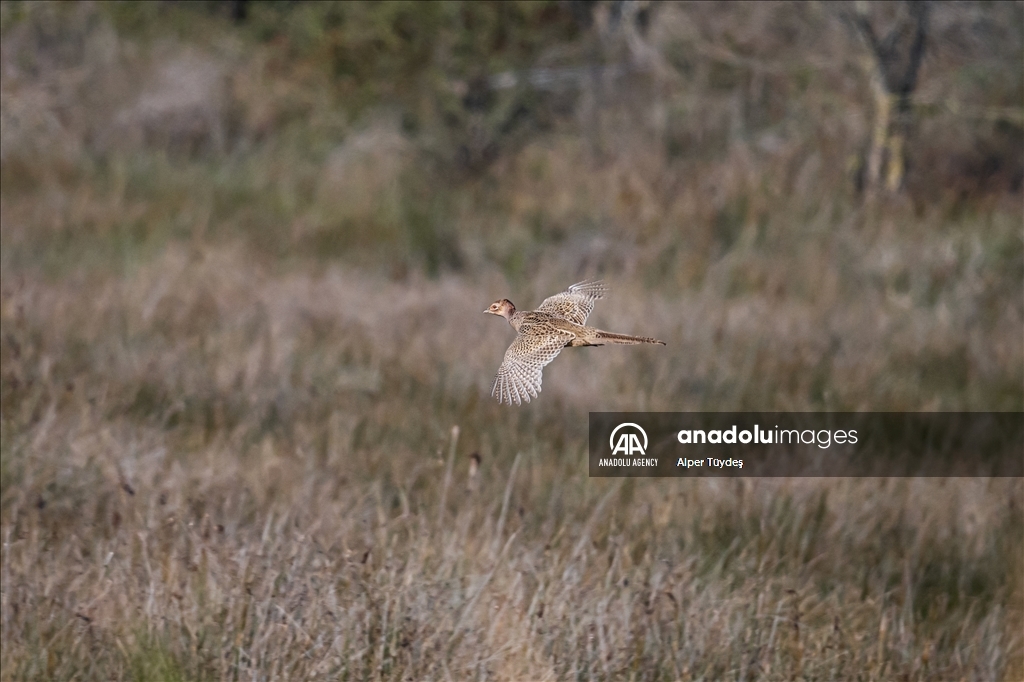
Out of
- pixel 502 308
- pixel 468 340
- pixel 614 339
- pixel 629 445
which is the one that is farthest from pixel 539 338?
pixel 468 340

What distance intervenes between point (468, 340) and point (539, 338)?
3.07 metres

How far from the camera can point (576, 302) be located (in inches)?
84.4

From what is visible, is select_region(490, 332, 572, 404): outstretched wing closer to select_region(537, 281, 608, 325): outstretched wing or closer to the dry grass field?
select_region(537, 281, 608, 325): outstretched wing

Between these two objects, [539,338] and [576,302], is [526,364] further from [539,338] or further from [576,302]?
[576,302]

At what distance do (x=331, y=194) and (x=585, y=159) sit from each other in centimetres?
172

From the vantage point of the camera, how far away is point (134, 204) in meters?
8.12

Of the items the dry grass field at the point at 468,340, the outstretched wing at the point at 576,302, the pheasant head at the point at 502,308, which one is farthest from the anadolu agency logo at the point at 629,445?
the pheasant head at the point at 502,308

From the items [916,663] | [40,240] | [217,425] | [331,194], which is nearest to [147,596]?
[217,425]

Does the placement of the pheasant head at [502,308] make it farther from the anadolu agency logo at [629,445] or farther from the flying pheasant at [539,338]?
the anadolu agency logo at [629,445]

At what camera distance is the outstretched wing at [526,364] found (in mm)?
1815

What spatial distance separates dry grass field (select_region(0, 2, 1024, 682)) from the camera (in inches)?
119

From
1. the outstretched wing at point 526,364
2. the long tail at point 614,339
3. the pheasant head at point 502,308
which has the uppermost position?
the pheasant head at point 502,308

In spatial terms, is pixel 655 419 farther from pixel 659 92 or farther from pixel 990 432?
pixel 659 92

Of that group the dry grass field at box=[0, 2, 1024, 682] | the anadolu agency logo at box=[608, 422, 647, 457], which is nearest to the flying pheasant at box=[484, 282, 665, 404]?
the dry grass field at box=[0, 2, 1024, 682]
